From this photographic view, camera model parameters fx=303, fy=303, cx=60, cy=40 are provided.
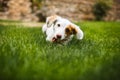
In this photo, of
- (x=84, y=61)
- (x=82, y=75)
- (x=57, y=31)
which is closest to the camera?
(x=82, y=75)

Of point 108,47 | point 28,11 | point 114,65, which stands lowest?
point 28,11

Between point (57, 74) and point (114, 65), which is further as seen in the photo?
point (114, 65)

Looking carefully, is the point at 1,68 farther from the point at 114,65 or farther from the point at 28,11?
the point at 28,11

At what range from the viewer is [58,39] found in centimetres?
524

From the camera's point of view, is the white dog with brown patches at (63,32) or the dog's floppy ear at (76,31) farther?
the dog's floppy ear at (76,31)

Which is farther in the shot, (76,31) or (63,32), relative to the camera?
(76,31)

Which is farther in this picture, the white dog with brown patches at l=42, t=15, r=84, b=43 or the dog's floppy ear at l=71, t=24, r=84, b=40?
the dog's floppy ear at l=71, t=24, r=84, b=40

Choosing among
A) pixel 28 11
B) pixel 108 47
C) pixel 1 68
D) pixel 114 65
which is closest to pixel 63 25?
pixel 108 47

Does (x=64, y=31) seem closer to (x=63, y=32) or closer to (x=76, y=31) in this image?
(x=63, y=32)

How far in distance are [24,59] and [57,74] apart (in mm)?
711

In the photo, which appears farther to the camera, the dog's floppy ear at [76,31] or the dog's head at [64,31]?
the dog's floppy ear at [76,31]

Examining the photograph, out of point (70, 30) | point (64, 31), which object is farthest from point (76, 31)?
point (64, 31)

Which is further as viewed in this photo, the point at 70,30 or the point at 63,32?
the point at 70,30

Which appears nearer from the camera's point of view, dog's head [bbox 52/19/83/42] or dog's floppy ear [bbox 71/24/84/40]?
dog's head [bbox 52/19/83/42]
